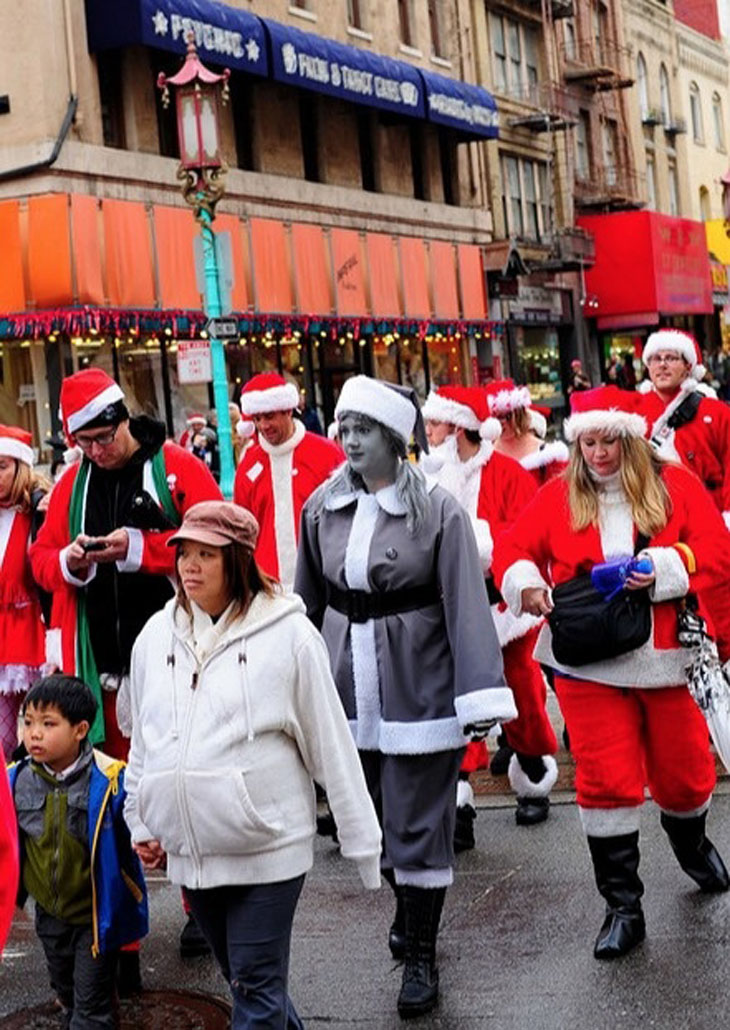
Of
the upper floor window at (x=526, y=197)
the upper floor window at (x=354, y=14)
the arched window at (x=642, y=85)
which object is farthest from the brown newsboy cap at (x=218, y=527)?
the arched window at (x=642, y=85)

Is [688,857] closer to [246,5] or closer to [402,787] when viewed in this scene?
[402,787]

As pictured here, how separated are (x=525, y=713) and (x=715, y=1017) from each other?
8.87 feet

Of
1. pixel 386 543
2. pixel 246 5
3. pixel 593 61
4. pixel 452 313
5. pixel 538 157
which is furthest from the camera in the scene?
pixel 593 61

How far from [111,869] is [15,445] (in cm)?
249

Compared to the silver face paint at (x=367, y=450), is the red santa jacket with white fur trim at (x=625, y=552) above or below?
below

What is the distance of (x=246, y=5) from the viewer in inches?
1137

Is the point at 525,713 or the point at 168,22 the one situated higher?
the point at 168,22

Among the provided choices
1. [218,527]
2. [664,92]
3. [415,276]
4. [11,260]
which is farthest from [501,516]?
[664,92]

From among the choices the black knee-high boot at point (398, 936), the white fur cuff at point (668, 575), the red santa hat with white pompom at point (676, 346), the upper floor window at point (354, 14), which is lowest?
the black knee-high boot at point (398, 936)

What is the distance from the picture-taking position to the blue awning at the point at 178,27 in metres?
25.2

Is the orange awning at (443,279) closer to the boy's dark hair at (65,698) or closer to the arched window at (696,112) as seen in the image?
the arched window at (696,112)

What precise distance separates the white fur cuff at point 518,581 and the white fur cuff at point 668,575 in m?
0.41

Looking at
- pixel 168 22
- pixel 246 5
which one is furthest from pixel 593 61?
pixel 168 22

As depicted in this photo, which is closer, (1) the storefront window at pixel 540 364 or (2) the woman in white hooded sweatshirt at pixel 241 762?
(2) the woman in white hooded sweatshirt at pixel 241 762
